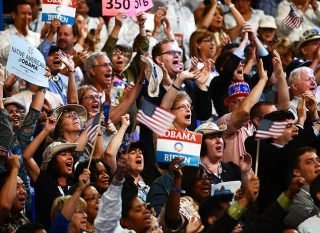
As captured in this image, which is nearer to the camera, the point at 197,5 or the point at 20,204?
the point at 20,204

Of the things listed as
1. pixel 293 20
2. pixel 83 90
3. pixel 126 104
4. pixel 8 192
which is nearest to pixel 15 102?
pixel 83 90

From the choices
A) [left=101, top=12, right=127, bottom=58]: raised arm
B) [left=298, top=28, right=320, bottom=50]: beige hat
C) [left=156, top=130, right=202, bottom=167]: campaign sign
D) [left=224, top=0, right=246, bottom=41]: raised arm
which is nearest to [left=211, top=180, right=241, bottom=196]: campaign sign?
[left=156, top=130, right=202, bottom=167]: campaign sign

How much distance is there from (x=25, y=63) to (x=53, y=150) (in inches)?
36.7

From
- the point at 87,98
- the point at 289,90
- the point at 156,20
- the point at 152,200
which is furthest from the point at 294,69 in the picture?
the point at 152,200

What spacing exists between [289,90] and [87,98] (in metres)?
2.37

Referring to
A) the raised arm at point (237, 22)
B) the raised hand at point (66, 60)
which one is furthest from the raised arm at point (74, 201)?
the raised arm at point (237, 22)

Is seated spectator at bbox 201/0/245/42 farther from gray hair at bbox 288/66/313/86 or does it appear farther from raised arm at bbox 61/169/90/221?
raised arm at bbox 61/169/90/221

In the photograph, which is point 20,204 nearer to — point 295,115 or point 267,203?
point 267,203

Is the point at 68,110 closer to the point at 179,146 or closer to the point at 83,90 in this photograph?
the point at 83,90

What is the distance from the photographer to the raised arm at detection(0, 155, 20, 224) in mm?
11578

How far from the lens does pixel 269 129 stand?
41.4 feet

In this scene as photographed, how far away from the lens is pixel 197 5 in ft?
60.7

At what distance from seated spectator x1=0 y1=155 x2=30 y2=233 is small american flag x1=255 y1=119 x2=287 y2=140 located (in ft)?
6.66

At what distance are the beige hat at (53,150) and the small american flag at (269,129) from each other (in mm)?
1586
